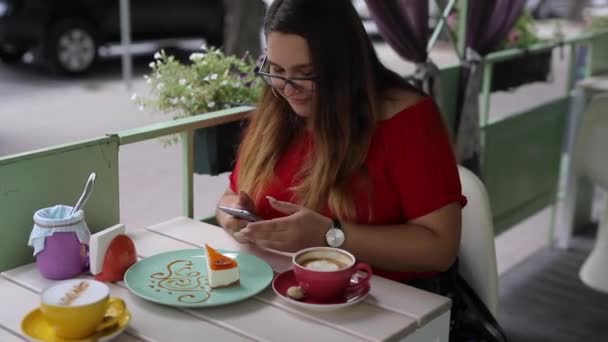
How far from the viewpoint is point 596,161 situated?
3.25 metres

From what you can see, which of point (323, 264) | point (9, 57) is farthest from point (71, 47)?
point (323, 264)

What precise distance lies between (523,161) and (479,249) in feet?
5.90

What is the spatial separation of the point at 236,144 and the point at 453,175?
2.41 feet

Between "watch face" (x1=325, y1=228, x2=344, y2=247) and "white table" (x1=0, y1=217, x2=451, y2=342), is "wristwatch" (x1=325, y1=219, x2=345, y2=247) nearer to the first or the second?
"watch face" (x1=325, y1=228, x2=344, y2=247)

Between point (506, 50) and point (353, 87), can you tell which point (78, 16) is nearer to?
point (506, 50)

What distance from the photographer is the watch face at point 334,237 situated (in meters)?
1.53

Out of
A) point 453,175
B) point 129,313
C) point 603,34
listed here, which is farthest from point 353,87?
point 603,34

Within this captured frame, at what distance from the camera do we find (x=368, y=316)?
1335 mm

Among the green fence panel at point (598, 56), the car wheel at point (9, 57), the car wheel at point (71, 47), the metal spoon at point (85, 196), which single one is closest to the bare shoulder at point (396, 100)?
the metal spoon at point (85, 196)

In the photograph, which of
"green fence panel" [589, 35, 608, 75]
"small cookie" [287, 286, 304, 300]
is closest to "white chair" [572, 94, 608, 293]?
"green fence panel" [589, 35, 608, 75]

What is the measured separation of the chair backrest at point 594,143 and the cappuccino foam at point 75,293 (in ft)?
7.95

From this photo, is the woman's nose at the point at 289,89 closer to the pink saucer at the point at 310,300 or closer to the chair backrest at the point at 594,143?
the pink saucer at the point at 310,300

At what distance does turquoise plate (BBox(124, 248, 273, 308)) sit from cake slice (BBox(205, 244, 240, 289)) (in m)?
0.01

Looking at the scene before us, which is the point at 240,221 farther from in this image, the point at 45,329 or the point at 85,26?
the point at 85,26
